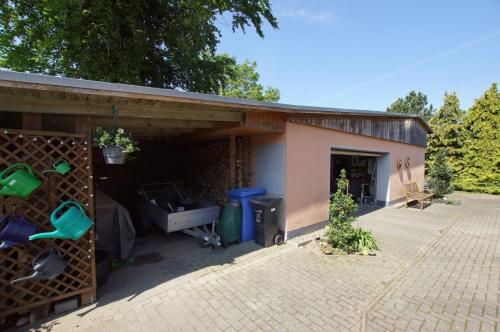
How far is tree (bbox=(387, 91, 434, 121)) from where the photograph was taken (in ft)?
114

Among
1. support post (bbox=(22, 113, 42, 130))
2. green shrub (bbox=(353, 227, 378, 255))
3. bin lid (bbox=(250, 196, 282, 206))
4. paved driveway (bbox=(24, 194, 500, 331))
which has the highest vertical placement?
support post (bbox=(22, 113, 42, 130))

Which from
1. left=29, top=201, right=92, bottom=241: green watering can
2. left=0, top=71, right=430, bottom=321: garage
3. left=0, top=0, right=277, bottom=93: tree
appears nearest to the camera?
left=29, top=201, right=92, bottom=241: green watering can

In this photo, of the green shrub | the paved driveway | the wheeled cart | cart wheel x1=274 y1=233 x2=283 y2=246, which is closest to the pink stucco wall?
cart wheel x1=274 y1=233 x2=283 y2=246

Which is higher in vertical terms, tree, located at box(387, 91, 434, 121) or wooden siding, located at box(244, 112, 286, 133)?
tree, located at box(387, 91, 434, 121)

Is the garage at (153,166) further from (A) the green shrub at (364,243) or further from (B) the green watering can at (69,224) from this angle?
(A) the green shrub at (364,243)

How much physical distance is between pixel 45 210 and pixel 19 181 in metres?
0.57

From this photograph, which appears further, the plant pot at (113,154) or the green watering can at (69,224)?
the plant pot at (113,154)

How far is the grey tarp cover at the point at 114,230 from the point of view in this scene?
4526 mm

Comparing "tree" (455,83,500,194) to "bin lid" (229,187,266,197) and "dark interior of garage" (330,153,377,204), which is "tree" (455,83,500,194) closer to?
"dark interior of garage" (330,153,377,204)

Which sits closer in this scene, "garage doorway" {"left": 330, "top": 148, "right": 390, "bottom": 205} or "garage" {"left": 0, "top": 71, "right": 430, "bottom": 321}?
"garage" {"left": 0, "top": 71, "right": 430, "bottom": 321}

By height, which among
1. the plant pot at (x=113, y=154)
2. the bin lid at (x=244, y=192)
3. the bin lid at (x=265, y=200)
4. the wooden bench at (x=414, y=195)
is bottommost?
the wooden bench at (x=414, y=195)

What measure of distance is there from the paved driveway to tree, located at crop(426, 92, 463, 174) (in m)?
13.0

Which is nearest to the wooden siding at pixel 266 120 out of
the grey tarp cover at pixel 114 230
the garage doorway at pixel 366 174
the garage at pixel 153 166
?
the garage at pixel 153 166

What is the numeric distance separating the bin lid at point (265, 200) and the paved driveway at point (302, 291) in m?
1.00
